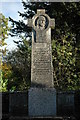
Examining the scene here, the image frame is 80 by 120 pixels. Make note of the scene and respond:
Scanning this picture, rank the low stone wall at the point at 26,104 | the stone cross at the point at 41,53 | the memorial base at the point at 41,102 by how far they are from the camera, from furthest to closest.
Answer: the low stone wall at the point at 26,104, the stone cross at the point at 41,53, the memorial base at the point at 41,102

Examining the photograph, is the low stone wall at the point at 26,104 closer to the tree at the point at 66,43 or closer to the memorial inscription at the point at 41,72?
the memorial inscription at the point at 41,72

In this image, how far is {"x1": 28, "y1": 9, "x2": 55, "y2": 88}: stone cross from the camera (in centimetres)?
698

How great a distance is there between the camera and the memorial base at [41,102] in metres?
6.70

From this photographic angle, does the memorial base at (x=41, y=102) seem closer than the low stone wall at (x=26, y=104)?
Yes

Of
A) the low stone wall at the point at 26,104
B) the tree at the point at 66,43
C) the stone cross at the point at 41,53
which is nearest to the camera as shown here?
the stone cross at the point at 41,53

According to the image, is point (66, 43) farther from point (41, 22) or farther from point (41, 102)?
point (41, 102)

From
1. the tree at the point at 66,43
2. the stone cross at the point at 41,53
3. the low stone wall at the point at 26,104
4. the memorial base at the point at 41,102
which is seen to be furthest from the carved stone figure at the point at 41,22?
the tree at the point at 66,43

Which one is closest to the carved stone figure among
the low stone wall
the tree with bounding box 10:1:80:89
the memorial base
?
the memorial base

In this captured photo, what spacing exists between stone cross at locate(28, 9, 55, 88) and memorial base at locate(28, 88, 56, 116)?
0.79ft

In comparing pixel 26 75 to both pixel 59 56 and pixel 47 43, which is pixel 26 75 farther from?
pixel 47 43

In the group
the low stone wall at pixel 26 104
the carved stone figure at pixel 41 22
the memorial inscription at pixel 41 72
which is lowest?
the low stone wall at pixel 26 104

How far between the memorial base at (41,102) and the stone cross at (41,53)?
24 cm

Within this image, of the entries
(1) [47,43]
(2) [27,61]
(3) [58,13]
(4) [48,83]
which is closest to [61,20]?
(3) [58,13]

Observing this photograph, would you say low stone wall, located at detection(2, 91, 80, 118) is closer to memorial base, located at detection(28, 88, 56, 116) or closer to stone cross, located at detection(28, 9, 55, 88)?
memorial base, located at detection(28, 88, 56, 116)
